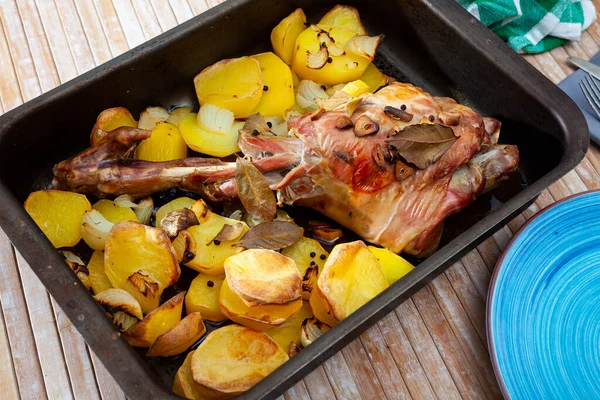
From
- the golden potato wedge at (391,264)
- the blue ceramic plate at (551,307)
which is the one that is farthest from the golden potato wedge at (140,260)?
the blue ceramic plate at (551,307)

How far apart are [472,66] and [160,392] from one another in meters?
1.27

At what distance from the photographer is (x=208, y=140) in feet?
5.32

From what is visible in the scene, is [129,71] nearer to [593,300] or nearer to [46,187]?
[46,187]

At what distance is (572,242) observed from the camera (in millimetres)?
1631

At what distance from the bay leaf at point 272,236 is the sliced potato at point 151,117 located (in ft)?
1.51

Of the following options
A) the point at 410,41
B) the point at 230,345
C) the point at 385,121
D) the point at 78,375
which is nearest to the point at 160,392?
the point at 230,345

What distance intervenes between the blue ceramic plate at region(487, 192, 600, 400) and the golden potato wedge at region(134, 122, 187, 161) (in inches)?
36.7

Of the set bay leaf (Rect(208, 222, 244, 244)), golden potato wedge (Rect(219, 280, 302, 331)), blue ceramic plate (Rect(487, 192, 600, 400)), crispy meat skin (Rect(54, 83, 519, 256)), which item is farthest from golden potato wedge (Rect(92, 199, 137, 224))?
blue ceramic plate (Rect(487, 192, 600, 400))

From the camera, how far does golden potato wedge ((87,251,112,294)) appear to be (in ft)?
4.69

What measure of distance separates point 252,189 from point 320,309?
0.35m

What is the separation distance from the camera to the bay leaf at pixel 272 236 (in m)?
1.45

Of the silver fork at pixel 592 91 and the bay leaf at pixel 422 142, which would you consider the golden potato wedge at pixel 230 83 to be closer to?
the bay leaf at pixel 422 142

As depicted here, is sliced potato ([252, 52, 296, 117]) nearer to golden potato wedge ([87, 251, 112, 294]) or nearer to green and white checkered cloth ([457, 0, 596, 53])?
golden potato wedge ([87, 251, 112, 294])

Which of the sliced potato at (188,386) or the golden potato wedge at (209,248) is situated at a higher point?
the golden potato wedge at (209,248)
